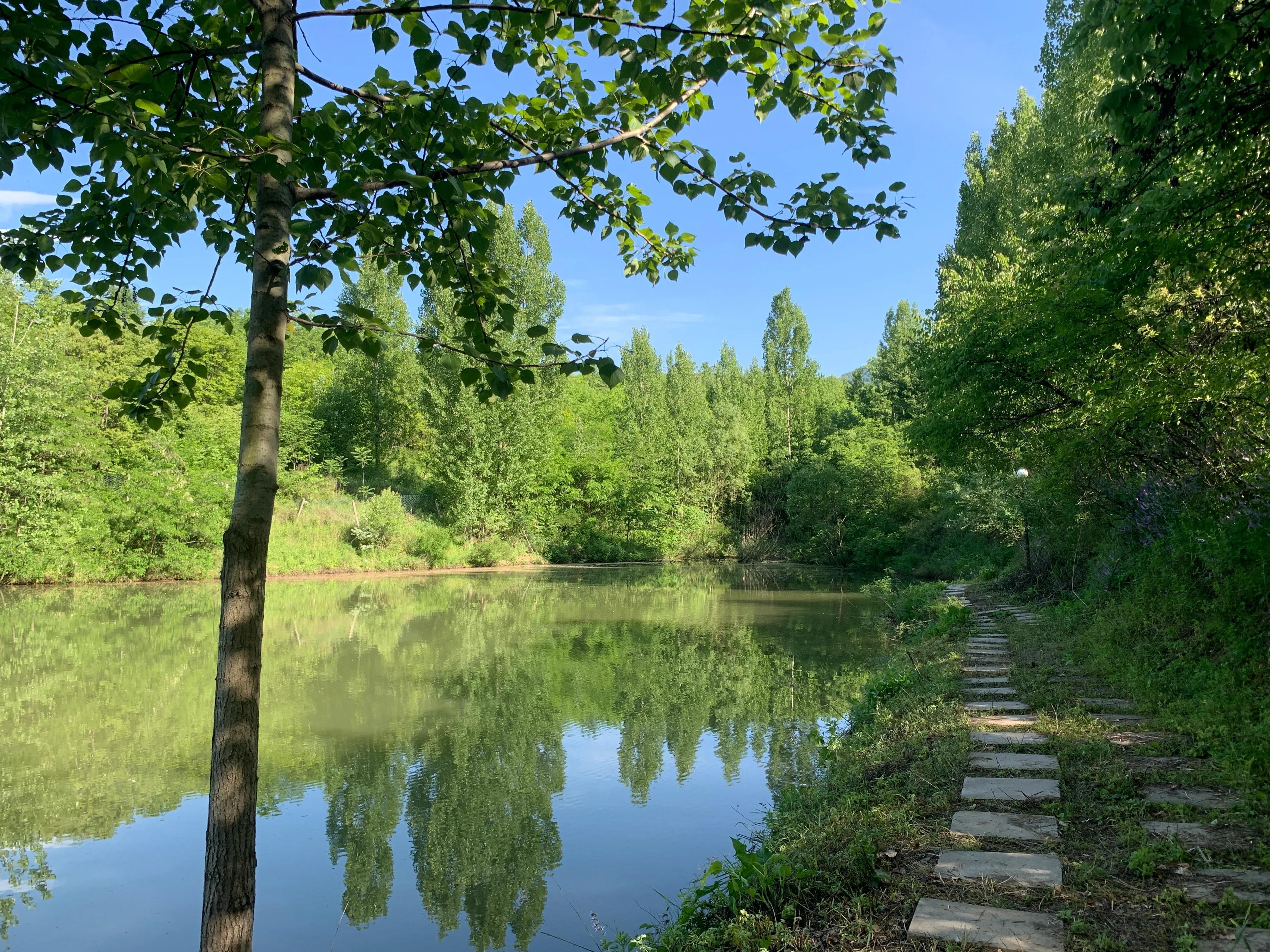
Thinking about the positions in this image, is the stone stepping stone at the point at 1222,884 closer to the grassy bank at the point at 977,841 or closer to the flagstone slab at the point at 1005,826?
the grassy bank at the point at 977,841

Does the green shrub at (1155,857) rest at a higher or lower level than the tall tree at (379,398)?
lower

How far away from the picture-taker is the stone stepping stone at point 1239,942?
2.08 meters

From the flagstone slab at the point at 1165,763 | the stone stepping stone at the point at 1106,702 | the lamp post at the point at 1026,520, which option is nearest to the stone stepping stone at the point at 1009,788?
the flagstone slab at the point at 1165,763

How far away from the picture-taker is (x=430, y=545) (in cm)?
2742

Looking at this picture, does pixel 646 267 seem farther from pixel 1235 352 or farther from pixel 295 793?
pixel 295 793

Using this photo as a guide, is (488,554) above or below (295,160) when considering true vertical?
below

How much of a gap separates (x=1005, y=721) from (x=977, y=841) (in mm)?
2159

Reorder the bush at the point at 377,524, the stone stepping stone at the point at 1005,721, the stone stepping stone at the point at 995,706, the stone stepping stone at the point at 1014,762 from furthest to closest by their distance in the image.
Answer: the bush at the point at 377,524, the stone stepping stone at the point at 995,706, the stone stepping stone at the point at 1005,721, the stone stepping stone at the point at 1014,762

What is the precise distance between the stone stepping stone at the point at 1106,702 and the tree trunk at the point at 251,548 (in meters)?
5.16

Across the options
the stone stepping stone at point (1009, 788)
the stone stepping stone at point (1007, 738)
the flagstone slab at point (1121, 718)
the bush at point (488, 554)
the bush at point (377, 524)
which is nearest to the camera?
the stone stepping stone at point (1009, 788)

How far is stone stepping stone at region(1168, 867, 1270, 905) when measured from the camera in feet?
7.78

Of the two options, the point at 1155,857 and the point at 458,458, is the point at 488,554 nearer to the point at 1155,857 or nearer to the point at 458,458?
the point at 458,458

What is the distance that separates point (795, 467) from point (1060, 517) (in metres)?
24.9

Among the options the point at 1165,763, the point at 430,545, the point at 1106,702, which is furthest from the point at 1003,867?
the point at 430,545
